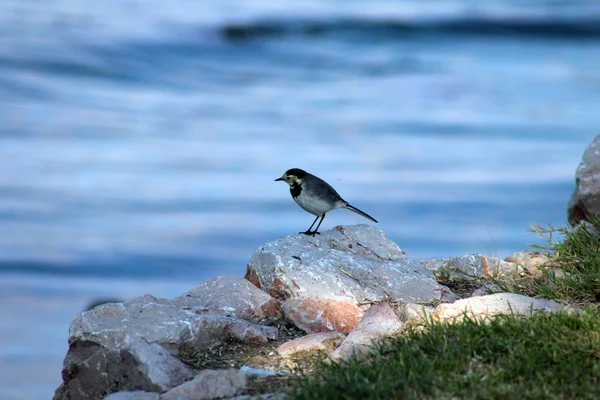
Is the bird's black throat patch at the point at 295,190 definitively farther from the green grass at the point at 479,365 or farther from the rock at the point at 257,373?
the rock at the point at 257,373

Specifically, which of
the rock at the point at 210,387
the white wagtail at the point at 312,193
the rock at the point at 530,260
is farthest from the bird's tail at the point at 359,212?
the rock at the point at 210,387

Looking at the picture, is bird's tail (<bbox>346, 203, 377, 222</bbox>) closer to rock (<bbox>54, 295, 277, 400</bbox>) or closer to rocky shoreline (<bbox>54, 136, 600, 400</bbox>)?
rocky shoreline (<bbox>54, 136, 600, 400</bbox>)

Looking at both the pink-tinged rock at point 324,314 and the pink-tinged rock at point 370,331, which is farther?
the pink-tinged rock at point 324,314

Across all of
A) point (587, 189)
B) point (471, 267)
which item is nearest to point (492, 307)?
point (471, 267)

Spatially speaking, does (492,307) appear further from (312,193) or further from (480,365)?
(312,193)

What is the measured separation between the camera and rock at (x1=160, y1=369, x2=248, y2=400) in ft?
11.7

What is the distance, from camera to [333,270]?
4.82m

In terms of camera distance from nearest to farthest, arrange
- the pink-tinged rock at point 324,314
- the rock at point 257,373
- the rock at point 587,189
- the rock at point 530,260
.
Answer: the rock at point 257,373 → the pink-tinged rock at point 324,314 → the rock at point 530,260 → the rock at point 587,189

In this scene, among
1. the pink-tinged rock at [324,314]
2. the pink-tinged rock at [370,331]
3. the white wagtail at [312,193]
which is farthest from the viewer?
the white wagtail at [312,193]

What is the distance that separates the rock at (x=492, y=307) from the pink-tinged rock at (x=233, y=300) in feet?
3.44

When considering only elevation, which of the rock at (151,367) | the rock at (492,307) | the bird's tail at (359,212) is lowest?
the rock at (492,307)

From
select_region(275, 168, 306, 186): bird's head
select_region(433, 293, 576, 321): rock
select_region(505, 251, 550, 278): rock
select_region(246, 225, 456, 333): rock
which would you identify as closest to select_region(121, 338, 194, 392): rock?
select_region(246, 225, 456, 333): rock

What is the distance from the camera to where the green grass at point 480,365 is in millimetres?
3287

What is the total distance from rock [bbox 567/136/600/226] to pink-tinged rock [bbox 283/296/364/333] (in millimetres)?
2336
